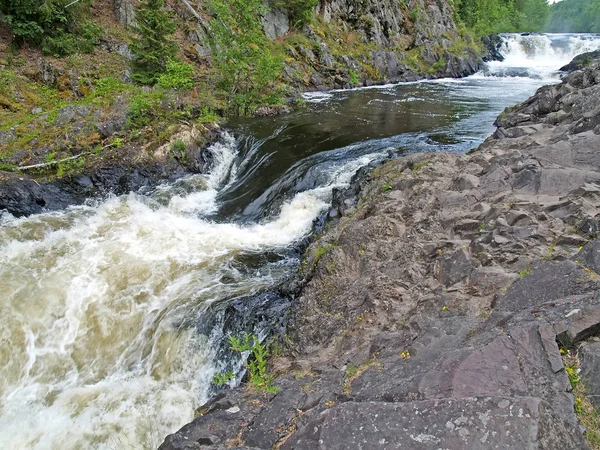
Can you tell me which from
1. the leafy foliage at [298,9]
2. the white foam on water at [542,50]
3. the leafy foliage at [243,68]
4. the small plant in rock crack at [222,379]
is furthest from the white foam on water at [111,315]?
the white foam on water at [542,50]

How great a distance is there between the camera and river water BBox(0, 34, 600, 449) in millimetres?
5227

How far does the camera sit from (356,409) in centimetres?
300

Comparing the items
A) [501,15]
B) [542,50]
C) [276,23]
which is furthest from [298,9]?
[501,15]

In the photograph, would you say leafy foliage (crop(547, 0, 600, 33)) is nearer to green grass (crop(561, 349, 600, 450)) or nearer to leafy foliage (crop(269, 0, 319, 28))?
leafy foliage (crop(269, 0, 319, 28))

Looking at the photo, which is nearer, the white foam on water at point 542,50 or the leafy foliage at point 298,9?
the leafy foliage at point 298,9

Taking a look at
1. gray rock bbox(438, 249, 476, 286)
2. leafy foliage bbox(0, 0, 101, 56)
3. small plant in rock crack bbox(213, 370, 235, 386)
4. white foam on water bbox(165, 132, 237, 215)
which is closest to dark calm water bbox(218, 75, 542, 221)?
white foam on water bbox(165, 132, 237, 215)

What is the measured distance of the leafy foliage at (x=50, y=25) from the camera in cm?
1420

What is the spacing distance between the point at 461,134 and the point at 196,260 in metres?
11.7

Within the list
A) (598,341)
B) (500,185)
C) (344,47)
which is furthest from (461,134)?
(344,47)

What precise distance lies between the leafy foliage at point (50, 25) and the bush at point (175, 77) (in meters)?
4.39

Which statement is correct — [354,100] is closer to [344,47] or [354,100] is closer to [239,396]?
[344,47]

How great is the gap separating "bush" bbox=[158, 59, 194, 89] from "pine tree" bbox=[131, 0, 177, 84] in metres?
0.43

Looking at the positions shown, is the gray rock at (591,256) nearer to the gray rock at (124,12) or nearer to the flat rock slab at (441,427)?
the flat rock slab at (441,427)

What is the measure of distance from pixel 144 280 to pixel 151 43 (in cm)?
1224
